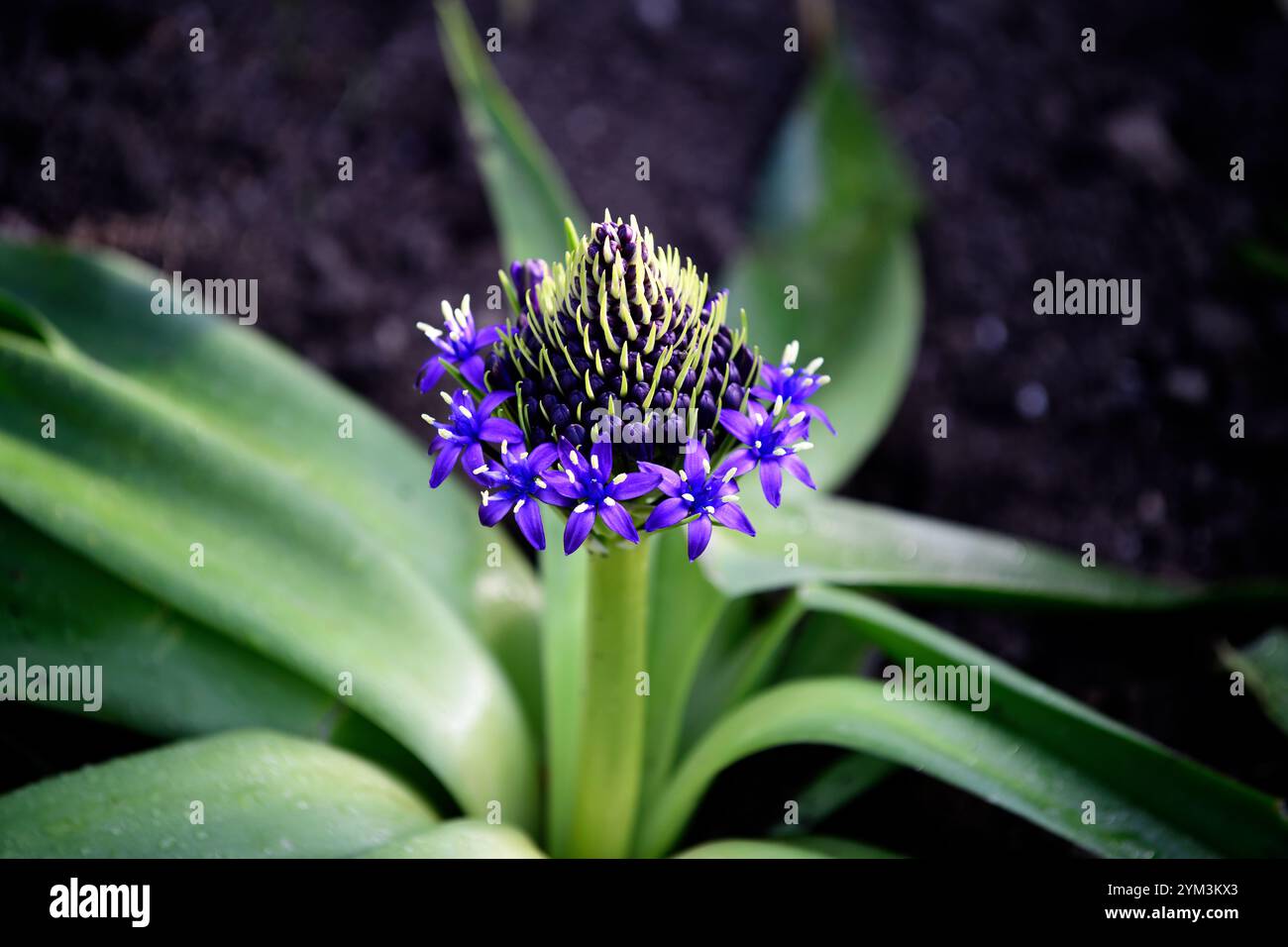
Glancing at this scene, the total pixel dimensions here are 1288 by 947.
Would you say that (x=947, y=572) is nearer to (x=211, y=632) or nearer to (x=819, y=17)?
(x=211, y=632)

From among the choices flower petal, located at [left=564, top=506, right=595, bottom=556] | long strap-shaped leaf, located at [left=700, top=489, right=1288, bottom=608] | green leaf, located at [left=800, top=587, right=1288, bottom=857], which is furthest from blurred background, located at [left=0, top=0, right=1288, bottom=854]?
flower petal, located at [left=564, top=506, right=595, bottom=556]

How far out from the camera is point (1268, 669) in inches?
102

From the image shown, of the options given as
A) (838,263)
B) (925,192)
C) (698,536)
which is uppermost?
(925,192)

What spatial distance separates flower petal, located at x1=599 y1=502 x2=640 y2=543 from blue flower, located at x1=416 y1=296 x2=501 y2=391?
0.43 m

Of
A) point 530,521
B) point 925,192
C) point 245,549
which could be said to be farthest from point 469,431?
point 925,192

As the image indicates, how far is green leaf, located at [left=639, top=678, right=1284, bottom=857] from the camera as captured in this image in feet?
6.89

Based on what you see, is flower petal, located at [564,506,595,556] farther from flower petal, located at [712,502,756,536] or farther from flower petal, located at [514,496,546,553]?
flower petal, located at [712,502,756,536]

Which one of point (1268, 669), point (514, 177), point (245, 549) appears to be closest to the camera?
point (245, 549)

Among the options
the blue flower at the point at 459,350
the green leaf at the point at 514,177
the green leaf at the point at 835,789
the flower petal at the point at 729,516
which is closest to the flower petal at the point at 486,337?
the blue flower at the point at 459,350

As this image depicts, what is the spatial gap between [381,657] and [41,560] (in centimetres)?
88

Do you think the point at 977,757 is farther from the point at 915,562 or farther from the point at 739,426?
the point at 739,426

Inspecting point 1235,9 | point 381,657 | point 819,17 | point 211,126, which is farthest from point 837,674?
point 1235,9

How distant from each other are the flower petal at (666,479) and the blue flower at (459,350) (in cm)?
44

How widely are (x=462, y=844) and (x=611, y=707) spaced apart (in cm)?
44
